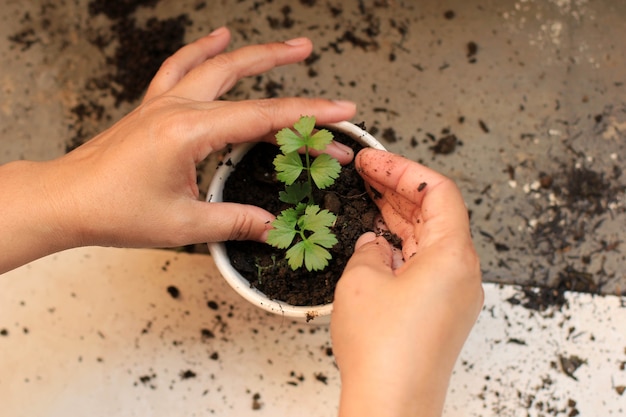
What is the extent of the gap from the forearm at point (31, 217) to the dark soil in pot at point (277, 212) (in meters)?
0.35

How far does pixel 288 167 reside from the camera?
1.19 metres

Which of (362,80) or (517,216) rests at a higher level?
(362,80)

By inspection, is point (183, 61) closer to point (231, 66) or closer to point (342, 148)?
point (231, 66)

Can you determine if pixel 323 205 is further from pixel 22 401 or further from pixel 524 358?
pixel 22 401

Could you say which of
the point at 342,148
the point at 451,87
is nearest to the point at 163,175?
the point at 342,148

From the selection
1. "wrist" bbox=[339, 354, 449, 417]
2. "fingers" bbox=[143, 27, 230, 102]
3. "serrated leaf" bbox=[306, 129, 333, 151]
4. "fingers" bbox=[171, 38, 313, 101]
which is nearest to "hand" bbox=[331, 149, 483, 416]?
"wrist" bbox=[339, 354, 449, 417]

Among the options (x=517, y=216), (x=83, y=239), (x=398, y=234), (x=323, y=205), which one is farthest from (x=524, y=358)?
(x=83, y=239)

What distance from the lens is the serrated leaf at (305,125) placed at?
3.81 feet

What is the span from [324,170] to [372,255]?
0.20 m

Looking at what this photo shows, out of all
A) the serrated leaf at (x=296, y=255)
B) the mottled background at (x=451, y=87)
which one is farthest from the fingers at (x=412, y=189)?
the mottled background at (x=451, y=87)

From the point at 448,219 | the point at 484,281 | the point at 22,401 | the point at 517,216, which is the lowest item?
the point at 22,401

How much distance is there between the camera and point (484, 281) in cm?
163

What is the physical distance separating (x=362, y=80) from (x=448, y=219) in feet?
2.72

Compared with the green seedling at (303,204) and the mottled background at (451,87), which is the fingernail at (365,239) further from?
the mottled background at (451,87)
